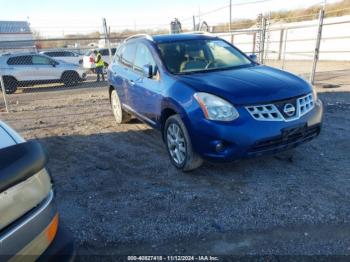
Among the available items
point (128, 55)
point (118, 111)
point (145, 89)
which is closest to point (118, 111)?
point (118, 111)

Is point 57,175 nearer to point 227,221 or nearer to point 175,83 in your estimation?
point 175,83

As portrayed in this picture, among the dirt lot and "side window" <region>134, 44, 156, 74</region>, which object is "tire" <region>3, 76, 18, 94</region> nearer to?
the dirt lot

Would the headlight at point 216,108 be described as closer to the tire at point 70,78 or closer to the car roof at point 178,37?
the car roof at point 178,37

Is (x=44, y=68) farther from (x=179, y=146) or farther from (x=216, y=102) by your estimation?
(x=216, y=102)

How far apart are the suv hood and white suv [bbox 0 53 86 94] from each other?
12.0 metres

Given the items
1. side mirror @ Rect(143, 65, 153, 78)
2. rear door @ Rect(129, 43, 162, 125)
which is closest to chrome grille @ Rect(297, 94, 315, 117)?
rear door @ Rect(129, 43, 162, 125)

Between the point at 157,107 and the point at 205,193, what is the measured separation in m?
1.49

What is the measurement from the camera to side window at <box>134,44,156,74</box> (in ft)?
16.1

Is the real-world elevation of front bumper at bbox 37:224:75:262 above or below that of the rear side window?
below

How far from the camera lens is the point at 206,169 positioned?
4.33 metres

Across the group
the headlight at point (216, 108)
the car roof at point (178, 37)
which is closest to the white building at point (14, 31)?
the car roof at point (178, 37)

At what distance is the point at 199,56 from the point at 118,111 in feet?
8.39

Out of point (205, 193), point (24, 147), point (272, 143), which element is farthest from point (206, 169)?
point (24, 147)

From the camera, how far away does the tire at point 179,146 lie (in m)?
3.96
